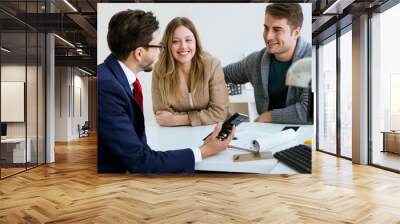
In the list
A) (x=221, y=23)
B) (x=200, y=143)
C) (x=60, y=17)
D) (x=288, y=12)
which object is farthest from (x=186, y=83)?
(x=60, y=17)

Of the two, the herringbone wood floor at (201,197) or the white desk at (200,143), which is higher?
the white desk at (200,143)

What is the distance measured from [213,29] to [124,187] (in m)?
2.86

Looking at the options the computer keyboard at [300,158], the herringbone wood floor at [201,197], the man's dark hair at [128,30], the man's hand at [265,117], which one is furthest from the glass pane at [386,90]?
the man's dark hair at [128,30]

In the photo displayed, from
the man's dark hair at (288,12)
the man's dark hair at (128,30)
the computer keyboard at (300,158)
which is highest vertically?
the man's dark hair at (288,12)

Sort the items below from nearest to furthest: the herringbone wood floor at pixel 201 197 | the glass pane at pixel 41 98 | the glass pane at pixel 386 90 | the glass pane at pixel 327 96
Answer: the herringbone wood floor at pixel 201 197 → the glass pane at pixel 386 90 → the glass pane at pixel 41 98 → the glass pane at pixel 327 96

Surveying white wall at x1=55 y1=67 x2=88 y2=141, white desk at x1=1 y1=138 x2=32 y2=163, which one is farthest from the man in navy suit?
white wall at x1=55 y1=67 x2=88 y2=141

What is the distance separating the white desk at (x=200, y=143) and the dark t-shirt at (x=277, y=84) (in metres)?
0.37

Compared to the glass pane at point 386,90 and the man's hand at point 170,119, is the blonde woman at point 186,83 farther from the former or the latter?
the glass pane at point 386,90

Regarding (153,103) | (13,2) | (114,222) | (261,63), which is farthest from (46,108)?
(114,222)

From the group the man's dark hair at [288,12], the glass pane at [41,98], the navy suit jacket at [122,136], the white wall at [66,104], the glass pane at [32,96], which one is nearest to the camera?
the navy suit jacket at [122,136]

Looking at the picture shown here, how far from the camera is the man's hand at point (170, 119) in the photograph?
629cm

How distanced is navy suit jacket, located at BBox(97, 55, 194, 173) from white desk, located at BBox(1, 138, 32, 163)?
1520 mm

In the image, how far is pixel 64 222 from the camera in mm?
3787

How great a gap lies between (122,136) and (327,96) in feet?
20.1
